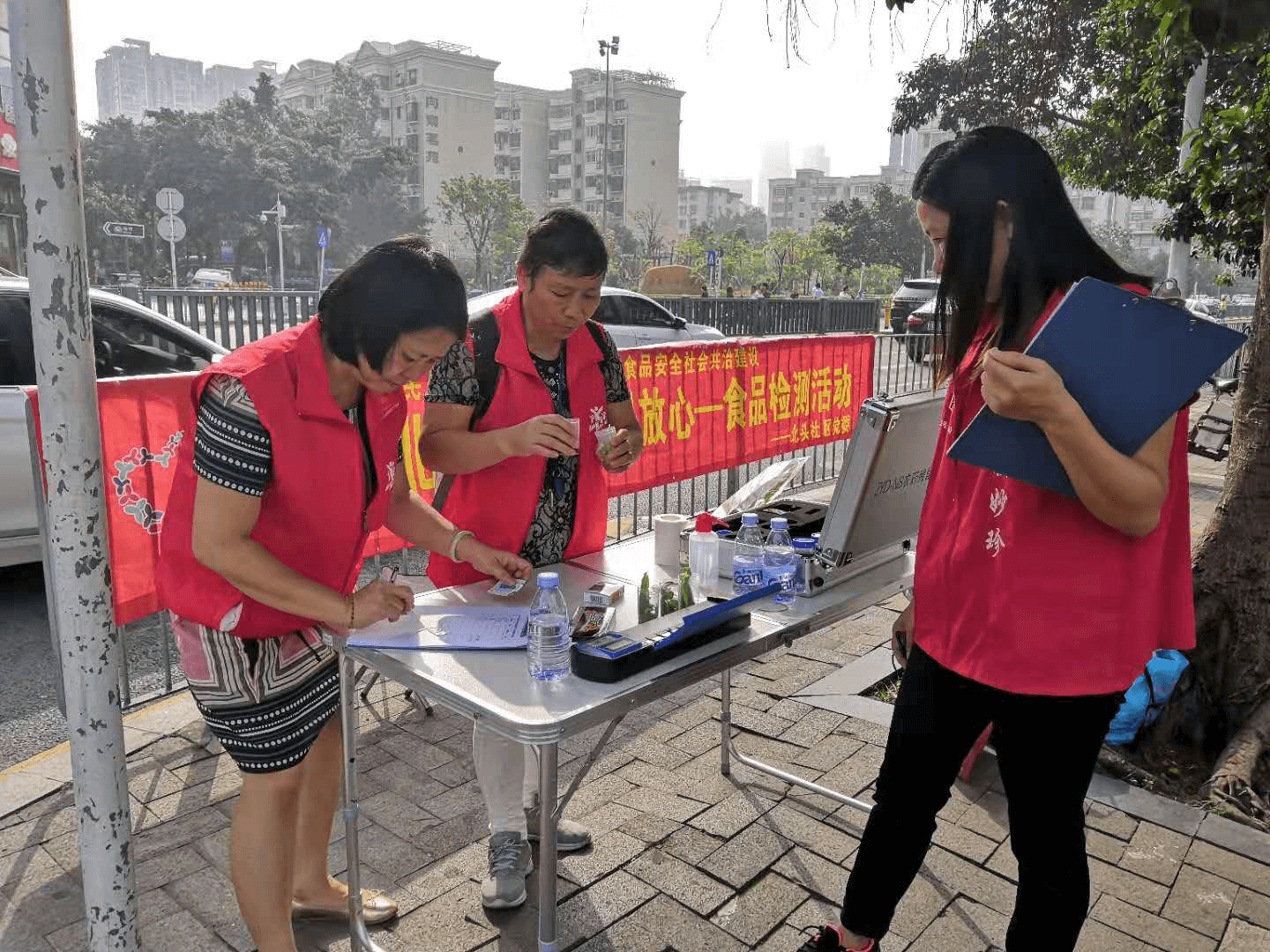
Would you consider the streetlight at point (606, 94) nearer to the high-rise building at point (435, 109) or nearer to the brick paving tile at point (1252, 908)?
the brick paving tile at point (1252, 908)

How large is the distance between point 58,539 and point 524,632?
90cm

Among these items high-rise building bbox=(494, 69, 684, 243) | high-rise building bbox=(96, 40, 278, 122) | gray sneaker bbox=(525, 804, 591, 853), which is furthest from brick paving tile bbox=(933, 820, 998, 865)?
high-rise building bbox=(96, 40, 278, 122)

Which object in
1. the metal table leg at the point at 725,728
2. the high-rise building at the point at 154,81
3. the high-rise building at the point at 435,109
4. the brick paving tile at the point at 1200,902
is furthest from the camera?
the high-rise building at the point at 154,81

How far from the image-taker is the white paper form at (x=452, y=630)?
77.2 inches

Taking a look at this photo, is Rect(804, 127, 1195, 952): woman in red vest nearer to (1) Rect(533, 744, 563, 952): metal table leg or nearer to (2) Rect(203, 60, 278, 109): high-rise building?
(1) Rect(533, 744, 563, 952): metal table leg

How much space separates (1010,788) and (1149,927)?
108 cm

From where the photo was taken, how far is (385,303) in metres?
1.77

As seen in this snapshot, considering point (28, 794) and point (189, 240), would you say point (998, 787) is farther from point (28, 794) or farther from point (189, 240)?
point (189, 240)

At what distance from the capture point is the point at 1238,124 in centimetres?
451

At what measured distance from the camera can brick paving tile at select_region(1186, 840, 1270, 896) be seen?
2.59 m

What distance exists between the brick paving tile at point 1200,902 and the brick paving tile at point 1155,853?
0.12 ft

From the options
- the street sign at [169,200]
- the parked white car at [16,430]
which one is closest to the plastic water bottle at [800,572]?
the parked white car at [16,430]

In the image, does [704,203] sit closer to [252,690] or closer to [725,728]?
[725,728]

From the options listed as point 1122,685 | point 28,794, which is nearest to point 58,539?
point 1122,685
